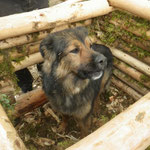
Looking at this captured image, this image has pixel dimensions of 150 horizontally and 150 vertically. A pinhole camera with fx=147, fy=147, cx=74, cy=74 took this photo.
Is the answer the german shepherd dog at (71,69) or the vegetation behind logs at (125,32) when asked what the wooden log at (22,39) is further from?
the vegetation behind logs at (125,32)

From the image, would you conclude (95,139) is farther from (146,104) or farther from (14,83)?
(14,83)

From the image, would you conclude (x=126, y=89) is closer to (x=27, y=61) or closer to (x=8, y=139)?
(x=27, y=61)

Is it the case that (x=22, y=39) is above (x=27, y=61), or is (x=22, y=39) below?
above

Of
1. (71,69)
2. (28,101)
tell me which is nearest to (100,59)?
(71,69)

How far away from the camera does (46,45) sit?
2.35 m

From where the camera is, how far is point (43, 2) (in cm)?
454

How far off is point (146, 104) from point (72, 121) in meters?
2.44

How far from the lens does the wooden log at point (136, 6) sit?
2.71m

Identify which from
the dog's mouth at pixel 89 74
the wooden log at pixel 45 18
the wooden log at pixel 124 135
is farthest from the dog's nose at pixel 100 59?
the wooden log at pixel 45 18

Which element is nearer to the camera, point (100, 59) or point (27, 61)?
point (100, 59)

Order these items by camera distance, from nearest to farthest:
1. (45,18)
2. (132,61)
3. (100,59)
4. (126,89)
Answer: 1. (100,59)
2. (45,18)
3. (132,61)
4. (126,89)

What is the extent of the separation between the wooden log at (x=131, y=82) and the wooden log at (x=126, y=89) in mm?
110

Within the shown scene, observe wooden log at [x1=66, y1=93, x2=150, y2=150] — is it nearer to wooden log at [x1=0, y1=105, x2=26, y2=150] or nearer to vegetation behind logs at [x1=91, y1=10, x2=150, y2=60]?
wooden log at [x1=0, y1=105, x2=26, y2=150]

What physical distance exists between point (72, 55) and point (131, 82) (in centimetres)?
228
